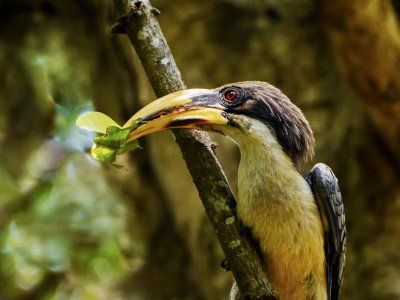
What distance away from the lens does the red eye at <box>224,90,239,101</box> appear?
3.11m

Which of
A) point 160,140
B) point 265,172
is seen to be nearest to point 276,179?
point 265,172

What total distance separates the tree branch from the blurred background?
2898mm

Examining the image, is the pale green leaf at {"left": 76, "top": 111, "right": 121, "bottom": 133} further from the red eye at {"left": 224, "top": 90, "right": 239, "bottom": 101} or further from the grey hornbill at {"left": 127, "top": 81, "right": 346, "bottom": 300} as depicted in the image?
the red eye at {"left": 224, "top": 90, "right": 239, "bottom": 101}

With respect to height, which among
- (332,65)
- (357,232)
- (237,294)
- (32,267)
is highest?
(332,65)

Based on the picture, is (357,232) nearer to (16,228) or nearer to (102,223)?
(102,223)

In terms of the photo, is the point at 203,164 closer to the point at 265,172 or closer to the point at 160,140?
the point at 265,172

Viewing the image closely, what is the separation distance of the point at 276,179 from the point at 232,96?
1.41ft

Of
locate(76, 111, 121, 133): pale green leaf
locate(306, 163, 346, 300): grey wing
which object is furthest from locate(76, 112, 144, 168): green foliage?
locate(306, 163, 346, 300): grey wing

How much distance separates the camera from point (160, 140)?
609cm

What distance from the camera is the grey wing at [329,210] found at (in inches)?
124

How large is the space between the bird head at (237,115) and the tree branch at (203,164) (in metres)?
0.07

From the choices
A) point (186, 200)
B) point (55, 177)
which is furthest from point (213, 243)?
point (55, 177)

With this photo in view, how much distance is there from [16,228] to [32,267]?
1.19ft

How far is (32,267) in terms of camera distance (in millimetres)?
5879
